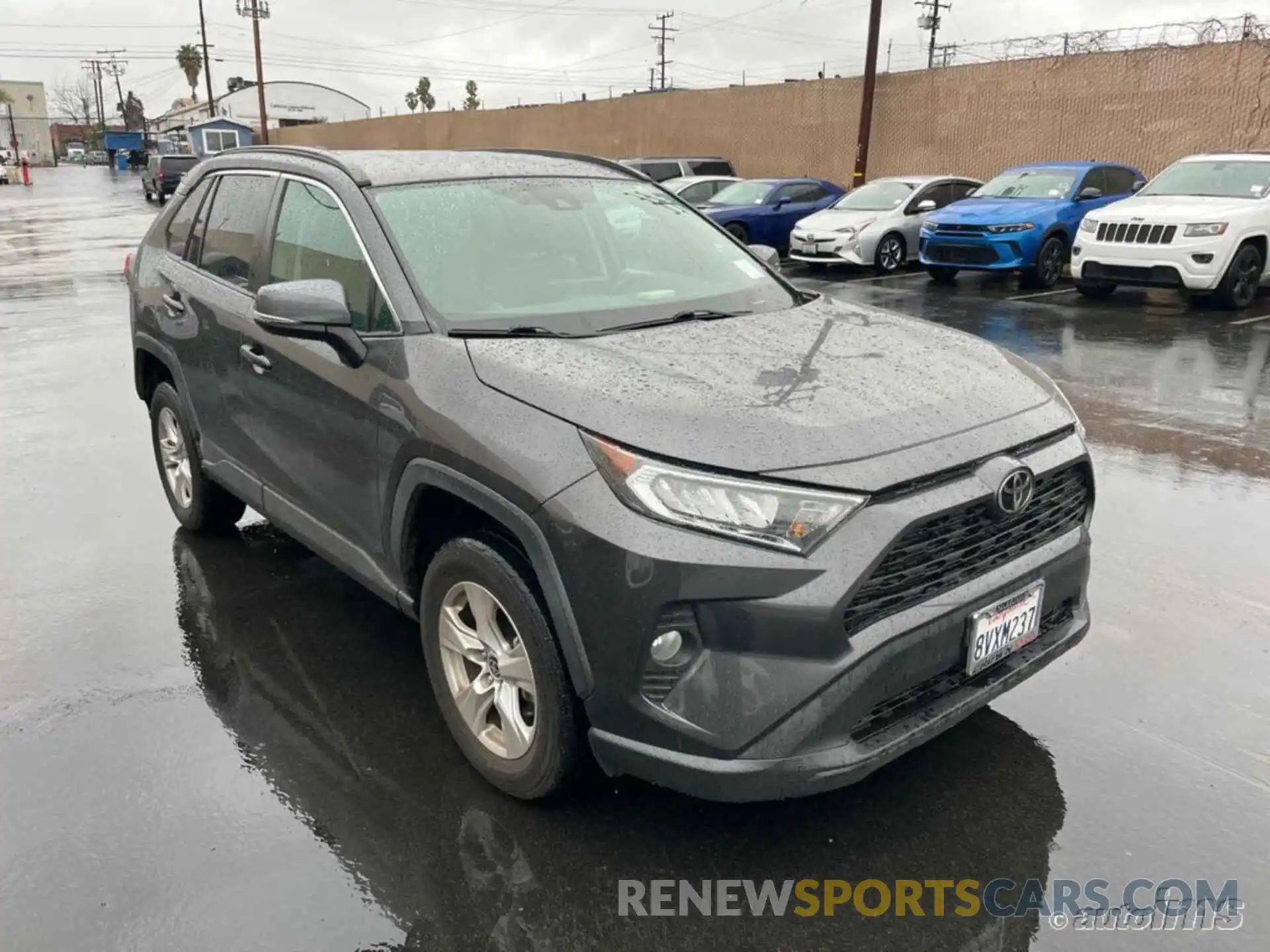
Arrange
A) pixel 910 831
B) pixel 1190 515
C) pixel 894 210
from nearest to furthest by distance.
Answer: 1. pixel 910 831
2. pixel 1190 515
3. pixel 894 210

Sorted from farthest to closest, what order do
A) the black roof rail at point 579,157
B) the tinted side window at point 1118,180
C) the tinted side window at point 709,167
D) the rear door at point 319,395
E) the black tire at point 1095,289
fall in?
the tinted side window at point 709,167, the tinted side window at point 1118,180, the black tire at point 1095,289, the black roof rail at point 579,157, the rear door at point 319,395

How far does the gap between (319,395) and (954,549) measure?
2119 millimetres

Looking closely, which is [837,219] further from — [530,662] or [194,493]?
[530,662]

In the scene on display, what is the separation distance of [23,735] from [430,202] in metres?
2.26

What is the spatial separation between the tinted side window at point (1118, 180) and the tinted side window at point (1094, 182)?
0.05 m

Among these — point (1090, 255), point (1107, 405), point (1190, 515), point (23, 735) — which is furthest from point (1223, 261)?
point (23, 735)

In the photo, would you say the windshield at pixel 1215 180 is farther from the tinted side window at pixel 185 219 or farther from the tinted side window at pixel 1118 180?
the tinted side window at pixel 185 219

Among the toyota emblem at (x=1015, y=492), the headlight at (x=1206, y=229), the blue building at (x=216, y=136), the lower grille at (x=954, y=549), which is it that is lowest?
the lower grille at (x=954, y=549)

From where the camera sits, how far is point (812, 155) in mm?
26516

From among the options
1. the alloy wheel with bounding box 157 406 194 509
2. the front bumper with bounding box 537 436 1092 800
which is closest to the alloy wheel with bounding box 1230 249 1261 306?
the front bumper with bounding box 537 436 1092 800

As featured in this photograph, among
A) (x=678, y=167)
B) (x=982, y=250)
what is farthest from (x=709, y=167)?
(x=982, y=250)

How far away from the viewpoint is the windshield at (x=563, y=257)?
331cm

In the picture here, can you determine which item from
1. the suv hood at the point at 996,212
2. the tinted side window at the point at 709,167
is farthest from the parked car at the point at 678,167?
the suv hood at the point at 996,212

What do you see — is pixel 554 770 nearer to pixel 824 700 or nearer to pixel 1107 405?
pixel 824 700
